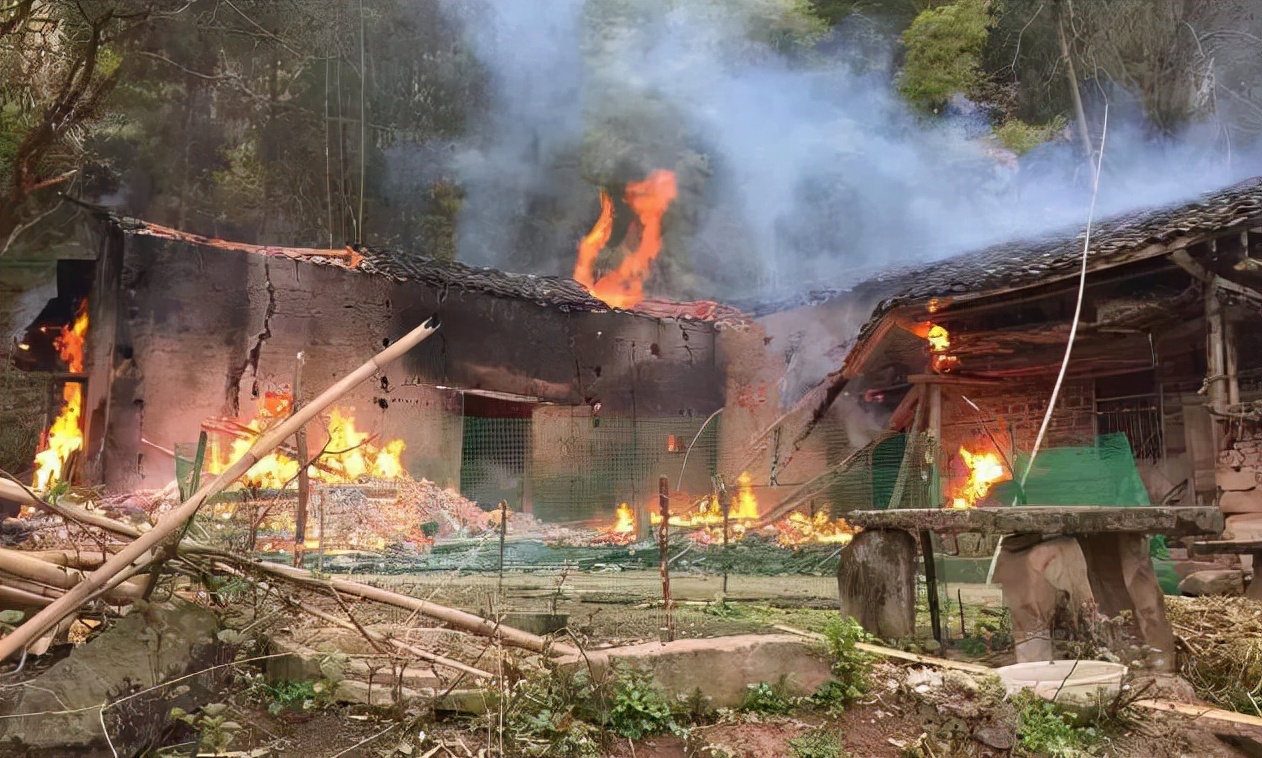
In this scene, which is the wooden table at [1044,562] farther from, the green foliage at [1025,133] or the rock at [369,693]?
the green foliage at [1025,133]

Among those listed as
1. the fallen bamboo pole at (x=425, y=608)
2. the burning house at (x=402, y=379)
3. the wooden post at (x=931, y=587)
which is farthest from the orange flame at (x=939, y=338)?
the fallen bamboo pole at (x=425, y=608)

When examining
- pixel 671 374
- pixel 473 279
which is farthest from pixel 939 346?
pixel 473 279

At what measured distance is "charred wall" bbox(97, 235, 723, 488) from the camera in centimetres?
1349

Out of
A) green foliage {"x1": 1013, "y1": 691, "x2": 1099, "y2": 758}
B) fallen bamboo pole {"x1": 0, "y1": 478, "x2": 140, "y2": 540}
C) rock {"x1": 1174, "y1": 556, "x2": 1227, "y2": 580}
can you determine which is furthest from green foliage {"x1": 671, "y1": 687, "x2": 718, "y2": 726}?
rock {"x1": 1174, "y1": 556, "x2": 1227, "y2": 580}

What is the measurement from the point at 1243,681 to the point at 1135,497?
5.18 metres

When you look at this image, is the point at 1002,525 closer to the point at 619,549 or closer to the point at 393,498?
the point at 619,549

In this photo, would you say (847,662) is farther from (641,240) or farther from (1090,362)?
(641,240)

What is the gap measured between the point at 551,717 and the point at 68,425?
44.7ft

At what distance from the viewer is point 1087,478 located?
10172 millimetres

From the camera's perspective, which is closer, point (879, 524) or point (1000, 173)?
point (879, 524)

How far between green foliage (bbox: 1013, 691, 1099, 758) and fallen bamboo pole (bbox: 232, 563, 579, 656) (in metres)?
2.25

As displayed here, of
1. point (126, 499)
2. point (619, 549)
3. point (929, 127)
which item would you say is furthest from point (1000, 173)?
point (126, 499)

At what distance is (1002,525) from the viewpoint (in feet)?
16.6

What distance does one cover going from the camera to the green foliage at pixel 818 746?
12.3 feet
